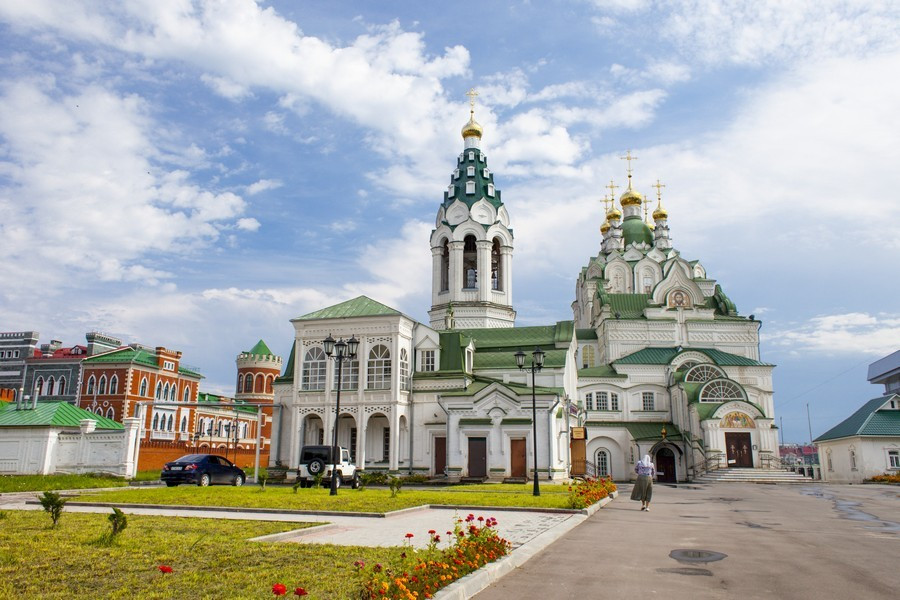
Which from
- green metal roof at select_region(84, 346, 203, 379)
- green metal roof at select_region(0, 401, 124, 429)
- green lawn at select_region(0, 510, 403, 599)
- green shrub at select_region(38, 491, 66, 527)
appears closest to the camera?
green lawn at select_region(0, 510, 403, 599)

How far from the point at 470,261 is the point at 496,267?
1943 mm

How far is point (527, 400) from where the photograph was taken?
3512cm

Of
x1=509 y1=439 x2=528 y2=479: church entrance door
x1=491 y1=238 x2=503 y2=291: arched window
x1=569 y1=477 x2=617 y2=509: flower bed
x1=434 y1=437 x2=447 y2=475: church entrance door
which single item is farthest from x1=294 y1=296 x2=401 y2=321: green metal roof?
x1=569 y1=477 x2=617 y2=509: flower bed

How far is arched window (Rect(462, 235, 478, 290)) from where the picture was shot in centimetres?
4894

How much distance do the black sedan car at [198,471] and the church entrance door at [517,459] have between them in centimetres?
1373

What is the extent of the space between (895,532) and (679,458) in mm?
34785

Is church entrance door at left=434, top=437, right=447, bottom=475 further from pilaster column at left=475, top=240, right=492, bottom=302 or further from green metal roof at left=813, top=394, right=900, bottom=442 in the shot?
green metal roof at left=813, top=394, right=900, bottom=442

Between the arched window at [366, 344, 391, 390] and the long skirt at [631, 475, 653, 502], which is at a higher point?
the arched window at [366, 344, 391, 390]

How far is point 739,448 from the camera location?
1735 inches

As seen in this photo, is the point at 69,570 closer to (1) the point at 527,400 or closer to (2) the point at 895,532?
(2) the point at 895,532

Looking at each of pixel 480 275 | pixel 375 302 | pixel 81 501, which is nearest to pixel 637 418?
pixel 480 275

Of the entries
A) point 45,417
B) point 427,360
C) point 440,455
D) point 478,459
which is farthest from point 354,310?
point 45,417

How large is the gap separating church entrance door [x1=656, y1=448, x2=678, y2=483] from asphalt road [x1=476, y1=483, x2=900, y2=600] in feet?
103

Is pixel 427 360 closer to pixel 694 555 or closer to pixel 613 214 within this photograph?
pixel 694 555
